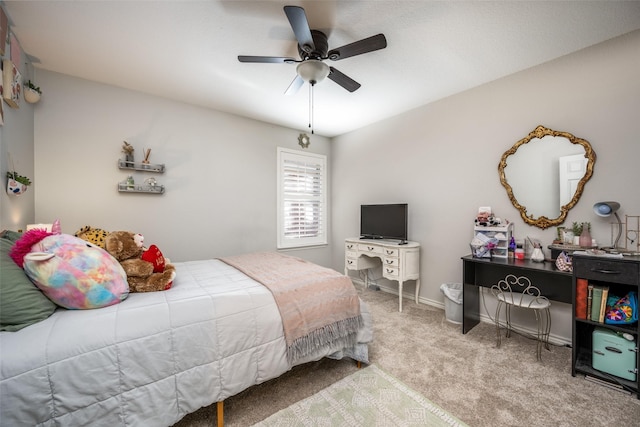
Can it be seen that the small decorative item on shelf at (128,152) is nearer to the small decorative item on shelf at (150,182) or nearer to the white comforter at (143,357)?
the small decorative item on shelf at (150,182)

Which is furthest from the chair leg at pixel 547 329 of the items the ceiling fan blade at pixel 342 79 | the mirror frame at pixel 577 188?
the ceiling fan blade at pixel 342 79

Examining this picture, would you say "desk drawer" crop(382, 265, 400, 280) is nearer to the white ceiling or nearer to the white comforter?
the white comforter

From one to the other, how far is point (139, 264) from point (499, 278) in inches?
125

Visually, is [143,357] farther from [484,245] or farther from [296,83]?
[484,245]

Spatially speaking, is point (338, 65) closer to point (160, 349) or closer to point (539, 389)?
point (160, 349)

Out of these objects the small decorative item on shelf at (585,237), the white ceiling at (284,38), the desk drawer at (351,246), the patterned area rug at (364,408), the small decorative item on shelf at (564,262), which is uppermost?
the white ceiling at (284,38)

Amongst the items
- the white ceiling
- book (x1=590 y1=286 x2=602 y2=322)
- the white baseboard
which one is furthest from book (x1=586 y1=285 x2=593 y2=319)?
the white ceiling

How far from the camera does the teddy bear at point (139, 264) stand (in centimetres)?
155

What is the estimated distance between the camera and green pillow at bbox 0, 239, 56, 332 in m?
1.05

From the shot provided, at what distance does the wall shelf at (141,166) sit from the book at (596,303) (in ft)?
14.1

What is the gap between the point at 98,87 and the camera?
2.74 meters

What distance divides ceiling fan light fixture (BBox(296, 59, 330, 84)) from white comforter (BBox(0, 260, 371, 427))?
168cm

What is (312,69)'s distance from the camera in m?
1.96

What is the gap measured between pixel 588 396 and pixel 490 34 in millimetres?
2701
